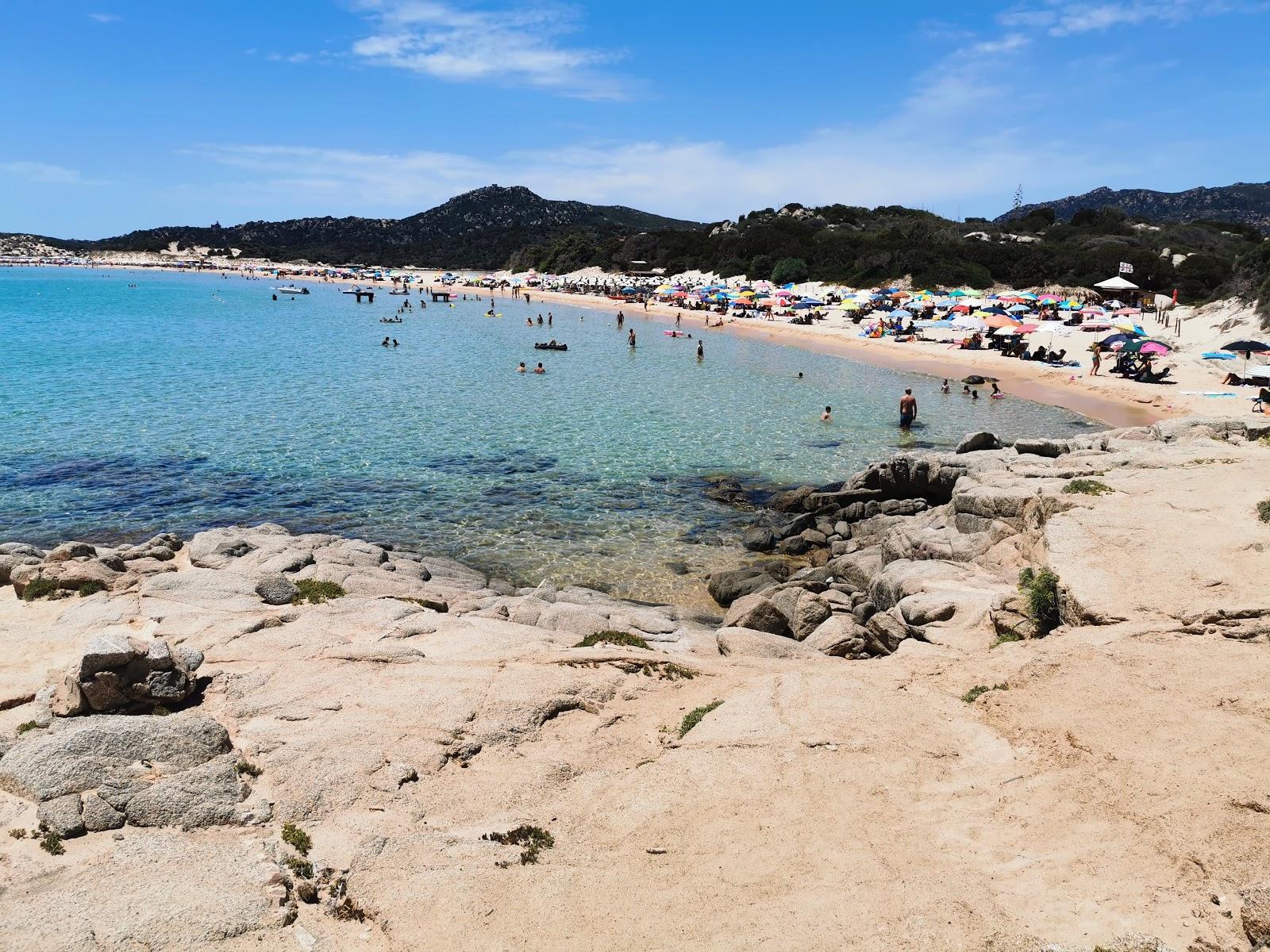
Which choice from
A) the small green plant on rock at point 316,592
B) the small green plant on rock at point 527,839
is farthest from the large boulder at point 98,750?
the small green plant on rock at point 316,592

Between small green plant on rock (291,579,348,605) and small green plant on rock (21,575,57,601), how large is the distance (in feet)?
12.0

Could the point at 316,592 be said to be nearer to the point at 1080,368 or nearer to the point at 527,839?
the point at 527,839

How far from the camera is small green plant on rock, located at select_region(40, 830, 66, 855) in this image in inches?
245

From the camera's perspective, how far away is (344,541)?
16.2 m

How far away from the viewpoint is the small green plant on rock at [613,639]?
11.2 meters

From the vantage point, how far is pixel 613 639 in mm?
11516

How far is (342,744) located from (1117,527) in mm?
10531

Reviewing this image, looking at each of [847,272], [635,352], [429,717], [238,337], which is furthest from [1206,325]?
[238,337]

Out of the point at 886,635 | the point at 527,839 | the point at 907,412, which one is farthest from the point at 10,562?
the point at 907,412

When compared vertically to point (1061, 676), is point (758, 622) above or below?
below

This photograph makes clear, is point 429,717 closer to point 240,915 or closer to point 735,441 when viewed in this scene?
point 240,915

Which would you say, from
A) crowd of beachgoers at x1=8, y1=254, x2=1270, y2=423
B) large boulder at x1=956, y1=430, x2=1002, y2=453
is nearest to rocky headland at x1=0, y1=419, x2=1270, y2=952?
large boulder at x1=956, y1=430, x2=1002, y2=453

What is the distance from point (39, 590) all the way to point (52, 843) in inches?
320

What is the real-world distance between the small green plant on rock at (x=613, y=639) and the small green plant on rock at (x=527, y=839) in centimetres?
439
